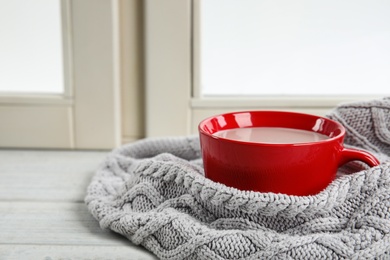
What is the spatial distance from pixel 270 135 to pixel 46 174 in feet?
1.04

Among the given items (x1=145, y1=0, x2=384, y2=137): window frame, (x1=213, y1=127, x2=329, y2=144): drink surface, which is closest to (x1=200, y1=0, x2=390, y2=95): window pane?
(x1=145, y1=0, x2=384, y2=137): window frame

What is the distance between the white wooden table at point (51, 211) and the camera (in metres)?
0.48

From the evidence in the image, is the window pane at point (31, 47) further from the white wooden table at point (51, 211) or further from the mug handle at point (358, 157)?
the mug handle at point (358, 157)

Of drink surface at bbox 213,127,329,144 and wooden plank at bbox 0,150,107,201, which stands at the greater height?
drink surface at bbox 213,127,329,144

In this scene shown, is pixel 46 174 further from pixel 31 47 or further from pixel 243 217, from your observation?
pixel 243 217

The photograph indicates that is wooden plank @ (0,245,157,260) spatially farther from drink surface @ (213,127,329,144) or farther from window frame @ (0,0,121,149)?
window frame @ (0,0,121,149)

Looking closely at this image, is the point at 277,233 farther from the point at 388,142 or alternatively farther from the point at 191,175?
the point at 388,142

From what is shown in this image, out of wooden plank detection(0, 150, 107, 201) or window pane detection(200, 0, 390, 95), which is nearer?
wooden plank detection(0, 150, 107, 201)

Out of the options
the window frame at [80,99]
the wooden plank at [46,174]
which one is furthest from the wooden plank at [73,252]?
the window frame at [80,99]

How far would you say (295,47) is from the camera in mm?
778

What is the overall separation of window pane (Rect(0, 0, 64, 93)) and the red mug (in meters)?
0.37

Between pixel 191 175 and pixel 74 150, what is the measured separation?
0.36 m

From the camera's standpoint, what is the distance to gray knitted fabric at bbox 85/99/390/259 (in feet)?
1.40

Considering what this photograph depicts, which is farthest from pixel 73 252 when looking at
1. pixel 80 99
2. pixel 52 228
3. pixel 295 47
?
pixel 295 47
